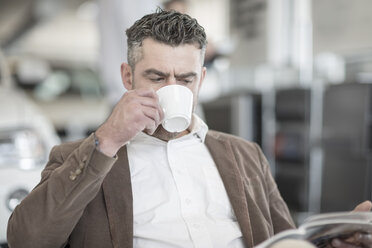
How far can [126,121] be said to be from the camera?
1.03 metres

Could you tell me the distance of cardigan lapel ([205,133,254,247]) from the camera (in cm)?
128

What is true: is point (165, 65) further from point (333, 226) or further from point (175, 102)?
point (333, 226)

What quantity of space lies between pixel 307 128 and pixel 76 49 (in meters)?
10.1

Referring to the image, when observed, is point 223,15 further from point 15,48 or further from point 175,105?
point 15,48

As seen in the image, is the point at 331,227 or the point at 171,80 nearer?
the point at 331,227

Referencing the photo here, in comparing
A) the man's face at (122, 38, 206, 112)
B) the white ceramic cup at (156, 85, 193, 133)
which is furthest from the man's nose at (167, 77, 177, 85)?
the white ceramic cup at (156, 85, 193, 133)

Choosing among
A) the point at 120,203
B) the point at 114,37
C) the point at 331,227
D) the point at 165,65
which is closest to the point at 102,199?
the point at 120,203

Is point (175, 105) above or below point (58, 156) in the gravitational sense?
above

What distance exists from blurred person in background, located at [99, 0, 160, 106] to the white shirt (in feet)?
2.56

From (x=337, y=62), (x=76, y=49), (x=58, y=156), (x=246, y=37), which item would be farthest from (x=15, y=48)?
(x=58, y=156)

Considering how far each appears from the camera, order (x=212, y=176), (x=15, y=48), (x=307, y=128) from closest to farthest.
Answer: (x=212, y=176), (x=307, y=128), (x=15, y=48)

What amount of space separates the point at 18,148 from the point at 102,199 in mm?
871

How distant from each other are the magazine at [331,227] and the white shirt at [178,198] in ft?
0.99

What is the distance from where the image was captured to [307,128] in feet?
13.0
